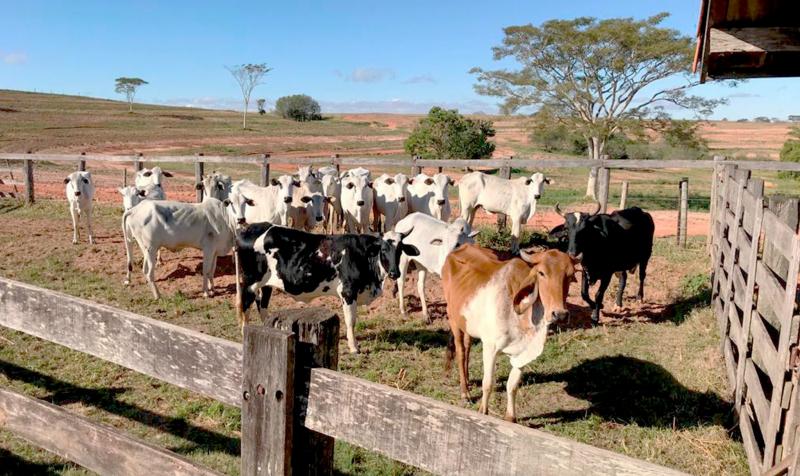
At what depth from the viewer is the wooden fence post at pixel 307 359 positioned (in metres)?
2.43

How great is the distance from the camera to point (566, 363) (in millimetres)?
7891

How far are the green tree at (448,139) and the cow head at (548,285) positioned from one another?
29673 millimetres

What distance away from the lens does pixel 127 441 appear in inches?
110

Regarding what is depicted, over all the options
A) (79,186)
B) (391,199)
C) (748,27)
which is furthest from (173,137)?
(748,27)

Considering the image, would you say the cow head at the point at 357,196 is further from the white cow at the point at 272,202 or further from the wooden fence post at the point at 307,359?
the wooden fence post at the point at 307,359

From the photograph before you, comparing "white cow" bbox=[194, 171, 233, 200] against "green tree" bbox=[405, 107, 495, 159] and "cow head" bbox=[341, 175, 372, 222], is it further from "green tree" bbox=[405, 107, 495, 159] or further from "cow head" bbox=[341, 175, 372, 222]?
"green tree" bbox=[405, 107, 495, 159]

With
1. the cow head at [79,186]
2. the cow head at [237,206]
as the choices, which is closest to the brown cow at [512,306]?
the cow head at [237,206]

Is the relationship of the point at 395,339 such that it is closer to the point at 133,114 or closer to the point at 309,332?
the point at 309,332

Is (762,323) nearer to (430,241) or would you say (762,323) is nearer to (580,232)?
(580,232)

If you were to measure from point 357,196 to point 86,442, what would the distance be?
1193 cm

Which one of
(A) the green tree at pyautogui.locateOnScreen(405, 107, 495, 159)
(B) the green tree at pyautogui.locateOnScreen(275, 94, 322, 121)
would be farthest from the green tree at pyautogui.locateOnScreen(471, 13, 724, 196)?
(B) the green tree at pyautogui.locateOnScreen(275, 94, 322, 121)

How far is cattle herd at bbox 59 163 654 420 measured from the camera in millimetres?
5969

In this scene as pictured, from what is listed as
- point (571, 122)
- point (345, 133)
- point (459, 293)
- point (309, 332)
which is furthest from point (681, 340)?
point (345, 133)

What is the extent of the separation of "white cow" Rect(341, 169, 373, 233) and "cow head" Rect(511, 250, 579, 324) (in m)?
8.90
